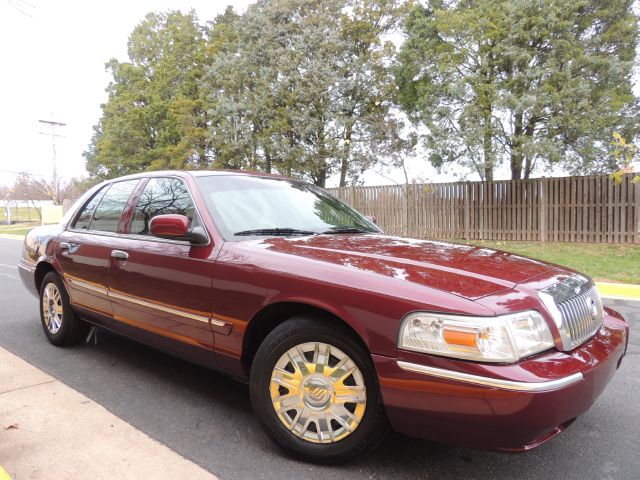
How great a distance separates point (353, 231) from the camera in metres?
3.69

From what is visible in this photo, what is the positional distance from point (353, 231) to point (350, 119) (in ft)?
52.0

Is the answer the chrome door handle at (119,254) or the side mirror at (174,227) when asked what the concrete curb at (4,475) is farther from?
the chrome door handle at (119,254)

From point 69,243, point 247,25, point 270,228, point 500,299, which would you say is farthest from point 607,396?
Result: point 247,25

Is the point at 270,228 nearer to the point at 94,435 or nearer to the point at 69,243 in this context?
the point at 94,435

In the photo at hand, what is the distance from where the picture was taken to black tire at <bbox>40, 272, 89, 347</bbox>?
4.44m

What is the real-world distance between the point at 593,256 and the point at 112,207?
34.2 ft

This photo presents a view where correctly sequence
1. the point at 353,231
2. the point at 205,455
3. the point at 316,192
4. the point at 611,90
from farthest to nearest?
the point at 611,90 → the point at 316,192 → the point at 353,231 → the point at 205,455

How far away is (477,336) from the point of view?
2.04m

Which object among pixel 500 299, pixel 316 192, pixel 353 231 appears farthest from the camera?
pixel 316 192

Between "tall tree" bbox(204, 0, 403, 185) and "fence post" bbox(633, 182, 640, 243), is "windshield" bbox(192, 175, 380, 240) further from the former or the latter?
"tall tree" bbox(204, 0, 403, 185)

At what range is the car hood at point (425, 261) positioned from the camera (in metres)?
2.29

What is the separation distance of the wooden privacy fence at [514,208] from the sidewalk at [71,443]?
13.0m

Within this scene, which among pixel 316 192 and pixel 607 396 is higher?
pixel 316 192

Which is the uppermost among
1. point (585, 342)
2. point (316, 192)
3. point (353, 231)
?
point (316, 192)
